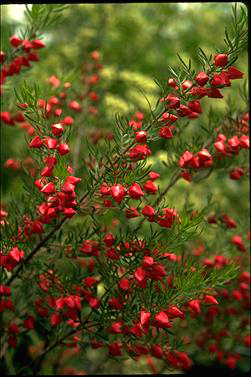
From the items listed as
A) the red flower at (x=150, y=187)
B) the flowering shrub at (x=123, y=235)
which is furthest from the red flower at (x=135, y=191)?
the red flower at (x=150, y=187)

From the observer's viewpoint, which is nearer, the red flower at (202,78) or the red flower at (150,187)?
the red flower at (202,78)

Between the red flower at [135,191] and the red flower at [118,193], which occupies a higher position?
the red flower at [118,193]

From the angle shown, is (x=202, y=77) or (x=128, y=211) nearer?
(x=202, y=77)

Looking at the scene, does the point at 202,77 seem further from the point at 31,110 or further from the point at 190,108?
the point at 31,110

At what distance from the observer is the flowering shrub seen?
1.14 m

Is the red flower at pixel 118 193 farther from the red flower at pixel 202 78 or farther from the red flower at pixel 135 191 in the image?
the red flower at pixel 202 78

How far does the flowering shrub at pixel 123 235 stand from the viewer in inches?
44.8

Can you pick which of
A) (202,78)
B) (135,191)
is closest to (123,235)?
(135,191)

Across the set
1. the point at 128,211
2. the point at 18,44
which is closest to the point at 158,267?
the point at 128,211

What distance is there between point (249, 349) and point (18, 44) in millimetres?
1392

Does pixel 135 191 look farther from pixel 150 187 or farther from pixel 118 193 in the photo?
pixel 150 187

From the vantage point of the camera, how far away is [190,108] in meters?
1.18

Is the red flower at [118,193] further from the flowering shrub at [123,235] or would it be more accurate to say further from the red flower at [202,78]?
the red flower at [202,78]

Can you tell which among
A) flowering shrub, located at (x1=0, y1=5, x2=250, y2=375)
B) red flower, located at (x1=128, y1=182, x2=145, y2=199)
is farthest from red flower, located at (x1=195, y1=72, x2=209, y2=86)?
red flower, located at (x1=128, y1=182, x2=145, y2=199)
